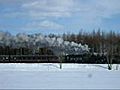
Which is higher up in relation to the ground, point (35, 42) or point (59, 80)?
point (35, 42)

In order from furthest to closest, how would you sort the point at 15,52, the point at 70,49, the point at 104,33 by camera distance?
1. the point at 104,33
2. the point at 70,49
3. the point at 15,52

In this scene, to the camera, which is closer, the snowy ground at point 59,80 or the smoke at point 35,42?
the snowy ground at point 59,80

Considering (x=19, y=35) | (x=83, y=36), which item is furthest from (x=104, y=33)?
(x=19, y=35)

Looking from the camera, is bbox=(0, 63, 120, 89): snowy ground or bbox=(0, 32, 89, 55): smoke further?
bbox=(0, 32, 89, 55): smoke

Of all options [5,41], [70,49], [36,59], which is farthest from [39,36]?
Result: [36,59]

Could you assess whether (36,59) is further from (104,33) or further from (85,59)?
(104,33)

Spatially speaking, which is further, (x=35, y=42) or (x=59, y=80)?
(x=35, y=42)

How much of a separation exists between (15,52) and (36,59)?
11198 millimetres

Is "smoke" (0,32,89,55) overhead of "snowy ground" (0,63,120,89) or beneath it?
overhead

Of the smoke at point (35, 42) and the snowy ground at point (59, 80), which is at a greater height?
the smoke at point (35, 42)

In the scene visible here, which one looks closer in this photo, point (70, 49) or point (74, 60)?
point (74, 60)

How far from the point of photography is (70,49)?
62.9 metres

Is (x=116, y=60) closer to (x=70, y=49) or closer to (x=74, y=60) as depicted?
(x=74, y=60)

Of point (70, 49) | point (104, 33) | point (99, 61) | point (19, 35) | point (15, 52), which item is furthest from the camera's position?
point (104, 33)
